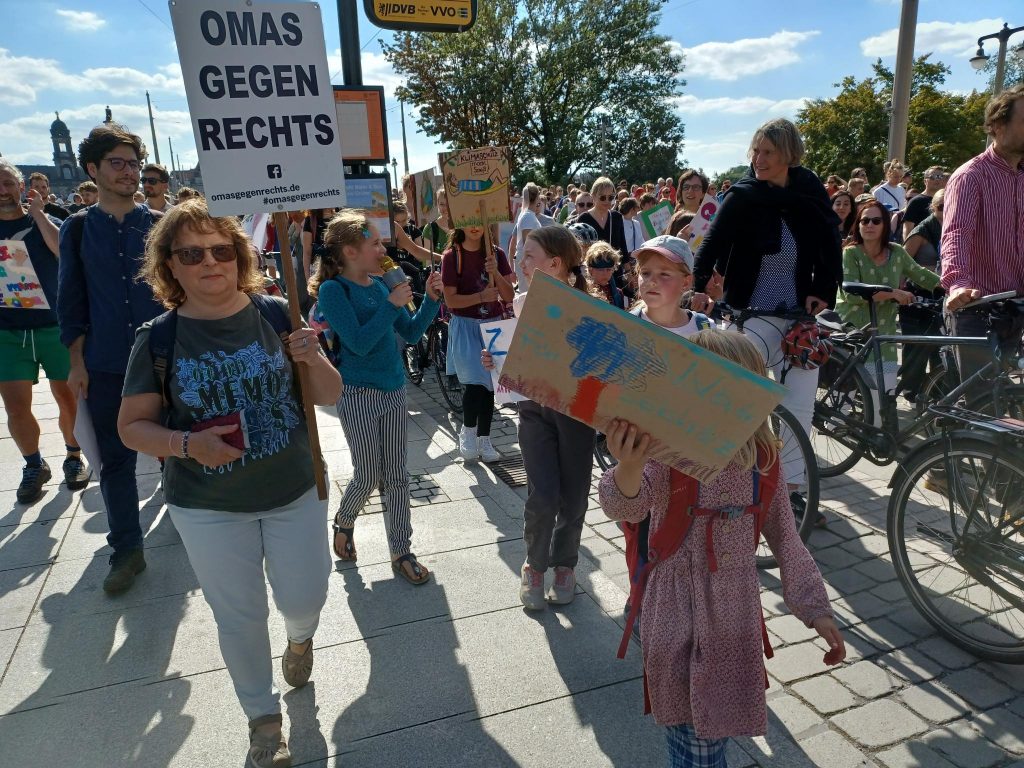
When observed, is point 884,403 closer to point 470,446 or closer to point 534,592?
point 534,592

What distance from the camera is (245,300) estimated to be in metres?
2.45

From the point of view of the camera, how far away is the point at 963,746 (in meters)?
2.44

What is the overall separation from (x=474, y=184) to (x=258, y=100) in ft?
7.77

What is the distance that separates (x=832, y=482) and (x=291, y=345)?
399 cm

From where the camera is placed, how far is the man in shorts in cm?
455

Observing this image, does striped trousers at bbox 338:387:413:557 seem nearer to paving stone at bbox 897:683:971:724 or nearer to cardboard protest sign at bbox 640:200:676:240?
paving stone at bbox 897:683:971:724

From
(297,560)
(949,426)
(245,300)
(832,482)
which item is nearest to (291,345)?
(245,300)

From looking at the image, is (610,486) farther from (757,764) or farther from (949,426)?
(949,426)

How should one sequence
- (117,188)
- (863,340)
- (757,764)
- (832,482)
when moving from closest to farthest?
1. (757,764)
2. (117,188)
3. (863,340)
4. (832,482)

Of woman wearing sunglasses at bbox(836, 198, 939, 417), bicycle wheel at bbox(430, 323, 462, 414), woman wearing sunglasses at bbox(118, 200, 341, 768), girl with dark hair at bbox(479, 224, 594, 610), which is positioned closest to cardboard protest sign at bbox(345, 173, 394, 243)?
bicycle wheel at bbox(430, 323, 462, 414)

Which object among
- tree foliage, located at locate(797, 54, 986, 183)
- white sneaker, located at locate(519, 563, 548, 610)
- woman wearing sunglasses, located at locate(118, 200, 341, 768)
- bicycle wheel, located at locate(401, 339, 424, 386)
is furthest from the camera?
tree foliage, located at locate(797, 54, 986, 183)

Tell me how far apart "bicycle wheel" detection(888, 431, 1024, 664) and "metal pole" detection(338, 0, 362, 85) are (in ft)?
18.1

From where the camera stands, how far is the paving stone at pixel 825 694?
2.65m

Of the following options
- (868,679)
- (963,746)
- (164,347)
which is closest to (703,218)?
(868,679)
